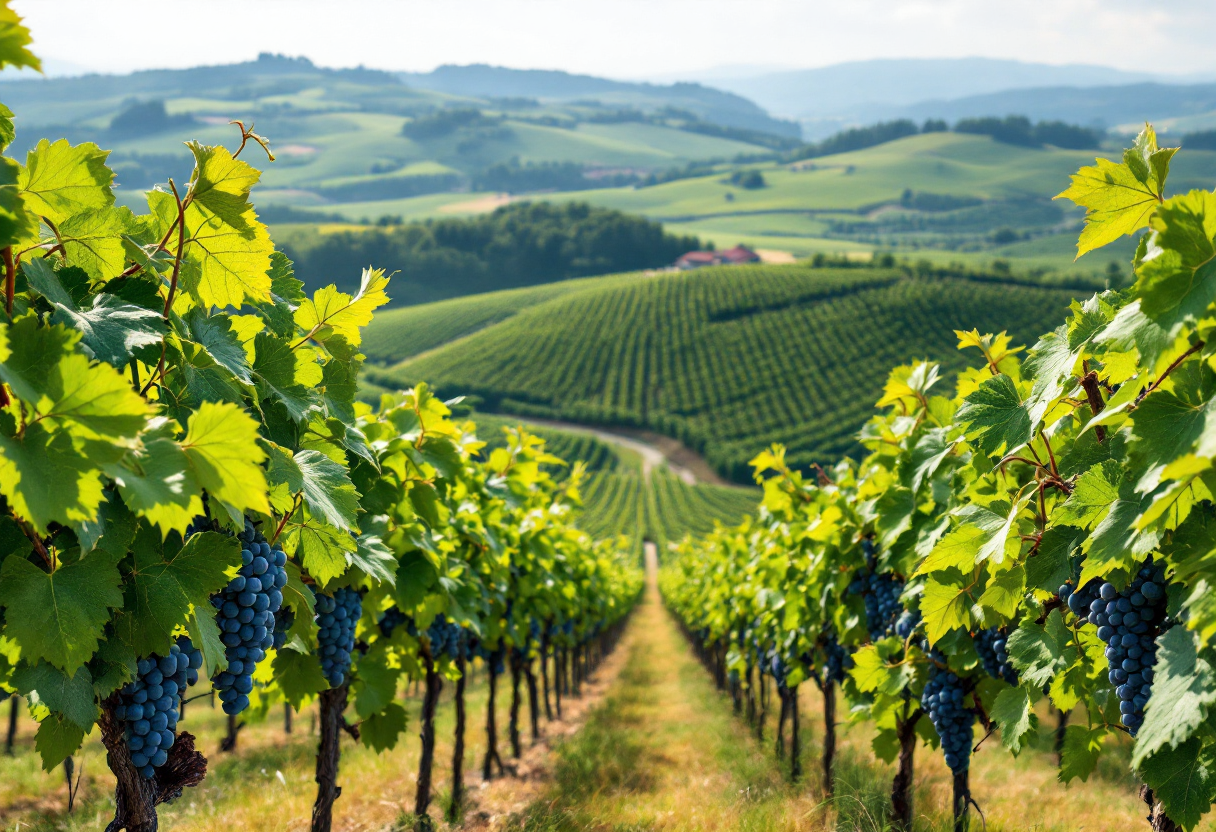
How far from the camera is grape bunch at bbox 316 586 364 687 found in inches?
143

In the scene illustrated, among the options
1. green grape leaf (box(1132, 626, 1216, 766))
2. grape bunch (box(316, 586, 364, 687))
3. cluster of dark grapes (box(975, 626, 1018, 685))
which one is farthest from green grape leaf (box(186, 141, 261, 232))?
cluster of dark grapes (box(975, 626, 1018, 685))

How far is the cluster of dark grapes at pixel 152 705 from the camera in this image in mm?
2248

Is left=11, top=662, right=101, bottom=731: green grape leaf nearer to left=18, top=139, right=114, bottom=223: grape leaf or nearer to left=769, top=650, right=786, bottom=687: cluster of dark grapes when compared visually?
left=18, top=139, right=114, bottom=223: grape leaf

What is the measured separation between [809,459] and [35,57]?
66.2m

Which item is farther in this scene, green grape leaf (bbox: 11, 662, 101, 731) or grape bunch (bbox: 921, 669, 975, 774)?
grape bunch (bbox: 921, 669, 975, 774)

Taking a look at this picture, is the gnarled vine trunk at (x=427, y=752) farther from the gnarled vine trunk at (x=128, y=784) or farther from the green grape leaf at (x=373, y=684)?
the gnarled vine trunk at (x=128, y=784)

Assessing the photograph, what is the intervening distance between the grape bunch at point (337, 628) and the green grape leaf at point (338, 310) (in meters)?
1.31

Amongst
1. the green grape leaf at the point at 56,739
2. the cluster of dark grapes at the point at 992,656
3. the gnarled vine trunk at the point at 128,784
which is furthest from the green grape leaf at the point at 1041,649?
the green grape leaf at the point at 56,739

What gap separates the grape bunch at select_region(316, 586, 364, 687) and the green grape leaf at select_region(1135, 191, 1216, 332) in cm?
314

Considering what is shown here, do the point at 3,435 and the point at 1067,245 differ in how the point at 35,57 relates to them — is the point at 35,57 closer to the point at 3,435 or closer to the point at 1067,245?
the point at 3,435

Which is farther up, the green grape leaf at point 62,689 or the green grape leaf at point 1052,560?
the green grape leaf at point 1052,560

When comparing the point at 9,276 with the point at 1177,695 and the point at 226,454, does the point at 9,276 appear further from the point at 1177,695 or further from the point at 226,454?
the point at 1177,695

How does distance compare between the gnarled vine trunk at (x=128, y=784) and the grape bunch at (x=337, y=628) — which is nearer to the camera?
the gnarled vine trunk at (x=128, y=784)

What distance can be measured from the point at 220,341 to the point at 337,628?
1814 mm
